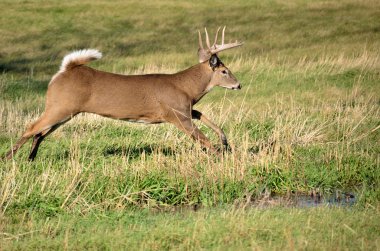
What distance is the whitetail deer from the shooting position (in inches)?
402

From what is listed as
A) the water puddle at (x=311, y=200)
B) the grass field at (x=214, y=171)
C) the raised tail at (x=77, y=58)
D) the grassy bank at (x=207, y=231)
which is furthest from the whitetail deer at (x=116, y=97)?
the grassy bank at (x=207, y=231)

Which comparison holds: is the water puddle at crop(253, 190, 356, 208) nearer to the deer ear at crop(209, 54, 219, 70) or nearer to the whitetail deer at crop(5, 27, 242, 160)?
the whitetail deer at crop(5, 27, 242, 160)

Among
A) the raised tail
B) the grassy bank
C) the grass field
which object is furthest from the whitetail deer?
the grassy bank

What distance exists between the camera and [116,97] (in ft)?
34.7

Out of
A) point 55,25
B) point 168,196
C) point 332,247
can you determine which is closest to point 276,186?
point 168,196

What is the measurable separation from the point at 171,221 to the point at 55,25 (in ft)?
87.2

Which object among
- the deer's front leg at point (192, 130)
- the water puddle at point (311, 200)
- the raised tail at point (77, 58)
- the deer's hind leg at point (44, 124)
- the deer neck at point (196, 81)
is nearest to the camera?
the water puddle at point (311, 200)

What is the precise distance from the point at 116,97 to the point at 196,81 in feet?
4.47

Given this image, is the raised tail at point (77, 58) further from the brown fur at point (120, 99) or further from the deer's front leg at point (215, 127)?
the deer's front leg at point (215, 127)

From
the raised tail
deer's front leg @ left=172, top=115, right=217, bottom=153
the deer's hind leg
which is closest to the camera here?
the deer's hind leg

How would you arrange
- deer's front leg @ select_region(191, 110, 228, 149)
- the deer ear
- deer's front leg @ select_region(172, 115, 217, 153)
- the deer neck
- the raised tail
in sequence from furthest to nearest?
the deer ear
the deer neck
deer's front leg @ select_region(191, 110, 228, 149)
deer's front leg @ select_region(172, 115, 217, 153)
the raised tail

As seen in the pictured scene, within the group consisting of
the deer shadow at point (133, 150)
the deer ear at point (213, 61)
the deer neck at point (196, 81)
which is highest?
the deer ear at point (213, 61)

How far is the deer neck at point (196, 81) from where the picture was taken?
1128 centimetres

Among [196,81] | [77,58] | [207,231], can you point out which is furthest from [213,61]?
[207,231]
